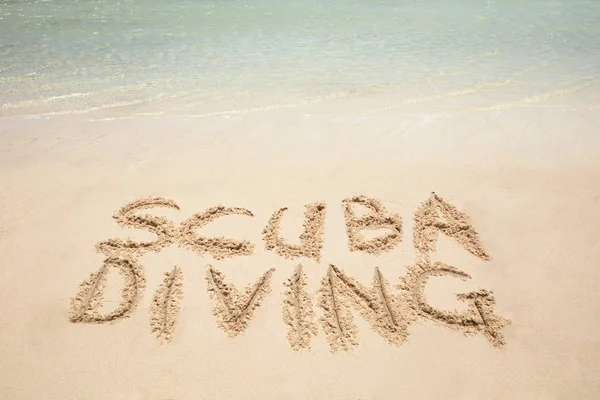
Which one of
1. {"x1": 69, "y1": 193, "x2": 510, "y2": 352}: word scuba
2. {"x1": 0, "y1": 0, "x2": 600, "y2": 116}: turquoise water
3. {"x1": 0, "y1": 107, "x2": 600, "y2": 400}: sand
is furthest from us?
{"x1": 0, "y1": 0, "x2": 600, "y2": 116}: turquoise water

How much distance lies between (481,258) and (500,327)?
46cm

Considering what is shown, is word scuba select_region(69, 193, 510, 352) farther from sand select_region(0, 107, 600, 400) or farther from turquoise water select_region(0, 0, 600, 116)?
turquoise water select_region(0, 0, 600, 116)

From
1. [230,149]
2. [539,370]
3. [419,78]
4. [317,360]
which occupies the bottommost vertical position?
[539,370]

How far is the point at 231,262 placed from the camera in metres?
2.32

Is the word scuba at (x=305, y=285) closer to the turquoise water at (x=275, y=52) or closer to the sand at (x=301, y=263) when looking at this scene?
the sand at (x=301, y=263)

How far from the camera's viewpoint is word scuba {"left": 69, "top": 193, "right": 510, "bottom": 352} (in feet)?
6.53

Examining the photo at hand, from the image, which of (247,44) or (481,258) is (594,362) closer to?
(481,258)

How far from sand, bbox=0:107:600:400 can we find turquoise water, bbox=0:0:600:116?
3.48 ft

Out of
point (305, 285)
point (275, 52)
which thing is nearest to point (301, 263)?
point (305, 285)

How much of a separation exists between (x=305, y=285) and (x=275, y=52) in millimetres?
4253

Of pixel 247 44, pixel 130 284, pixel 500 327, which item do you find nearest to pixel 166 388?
pixel 130 284

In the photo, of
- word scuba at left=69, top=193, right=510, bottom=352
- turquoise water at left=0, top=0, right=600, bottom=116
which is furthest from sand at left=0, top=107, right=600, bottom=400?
turquoise water at left=0, top=0, right=600, bottom=116

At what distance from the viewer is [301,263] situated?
231cm

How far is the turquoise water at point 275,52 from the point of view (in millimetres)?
4398
